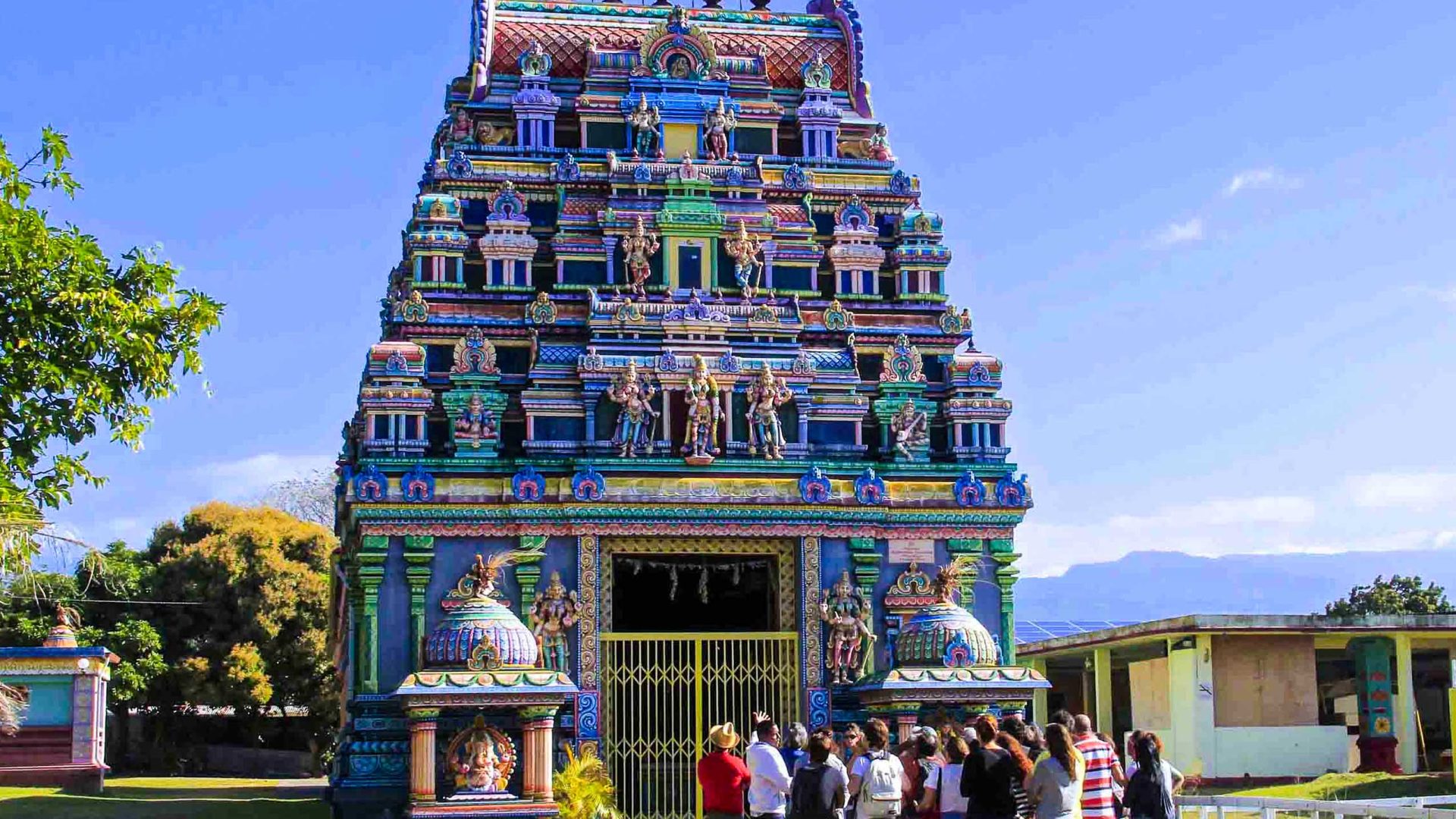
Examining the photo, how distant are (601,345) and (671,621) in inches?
255

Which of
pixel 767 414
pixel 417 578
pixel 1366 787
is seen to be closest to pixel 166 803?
pixel 417 578

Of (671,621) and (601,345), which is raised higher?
(601,345)

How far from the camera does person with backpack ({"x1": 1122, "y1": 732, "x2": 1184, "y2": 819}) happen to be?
13312 mm

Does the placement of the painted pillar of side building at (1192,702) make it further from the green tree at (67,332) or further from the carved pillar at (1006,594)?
the green tree at (67,332)

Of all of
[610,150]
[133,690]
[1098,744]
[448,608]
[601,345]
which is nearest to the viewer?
[1098,744]

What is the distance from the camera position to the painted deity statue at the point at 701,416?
22.2m

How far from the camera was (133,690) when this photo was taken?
39.0 m

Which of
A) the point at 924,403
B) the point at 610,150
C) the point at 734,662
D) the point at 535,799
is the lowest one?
the point at 535,799

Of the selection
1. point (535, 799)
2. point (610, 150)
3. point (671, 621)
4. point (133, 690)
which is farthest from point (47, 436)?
point (133, 690)

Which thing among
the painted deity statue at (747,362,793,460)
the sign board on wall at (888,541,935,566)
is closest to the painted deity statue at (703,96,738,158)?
the painted deity statue at (747,362,793,460)

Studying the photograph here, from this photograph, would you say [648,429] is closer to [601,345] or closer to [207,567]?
[601,345]

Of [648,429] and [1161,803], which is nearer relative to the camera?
[1161,803]

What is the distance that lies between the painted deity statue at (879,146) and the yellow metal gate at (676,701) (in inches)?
297

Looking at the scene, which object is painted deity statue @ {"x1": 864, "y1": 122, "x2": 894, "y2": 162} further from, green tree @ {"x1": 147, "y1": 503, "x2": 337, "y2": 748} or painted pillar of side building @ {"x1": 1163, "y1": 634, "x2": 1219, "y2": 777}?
green tree @ {"x1": 147, "y1": 503, "x2": 337, "y2": 748}
